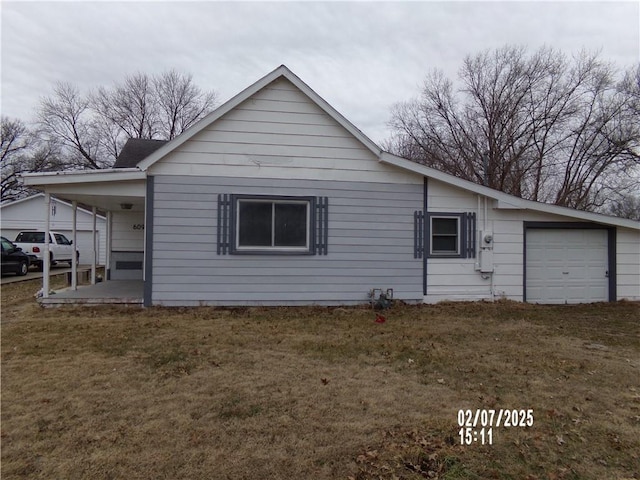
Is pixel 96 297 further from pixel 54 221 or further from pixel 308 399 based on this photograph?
pixel 54 221

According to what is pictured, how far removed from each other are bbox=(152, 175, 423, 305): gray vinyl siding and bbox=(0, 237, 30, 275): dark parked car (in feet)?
34.7

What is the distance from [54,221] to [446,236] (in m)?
22.0

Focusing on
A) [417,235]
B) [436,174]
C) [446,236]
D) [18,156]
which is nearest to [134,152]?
[417,235]

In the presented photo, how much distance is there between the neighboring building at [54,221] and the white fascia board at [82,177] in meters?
14.9

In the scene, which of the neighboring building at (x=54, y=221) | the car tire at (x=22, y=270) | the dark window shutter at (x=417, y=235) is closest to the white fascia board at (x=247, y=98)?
the dark window shutter at (x=417, y=235)

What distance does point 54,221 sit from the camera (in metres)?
22.2

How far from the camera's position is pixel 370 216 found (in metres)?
9.03

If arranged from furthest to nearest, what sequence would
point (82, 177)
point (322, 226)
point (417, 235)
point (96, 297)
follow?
point (417, 235), point (322, 226), point (96, 297), point (82, 177)

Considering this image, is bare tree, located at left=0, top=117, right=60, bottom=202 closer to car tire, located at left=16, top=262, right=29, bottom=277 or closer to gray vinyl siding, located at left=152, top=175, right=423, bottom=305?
car tire, located at left=16, top=262, right=29, bottom=277

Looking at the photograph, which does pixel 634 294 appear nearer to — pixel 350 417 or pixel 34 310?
pixel 350 417
